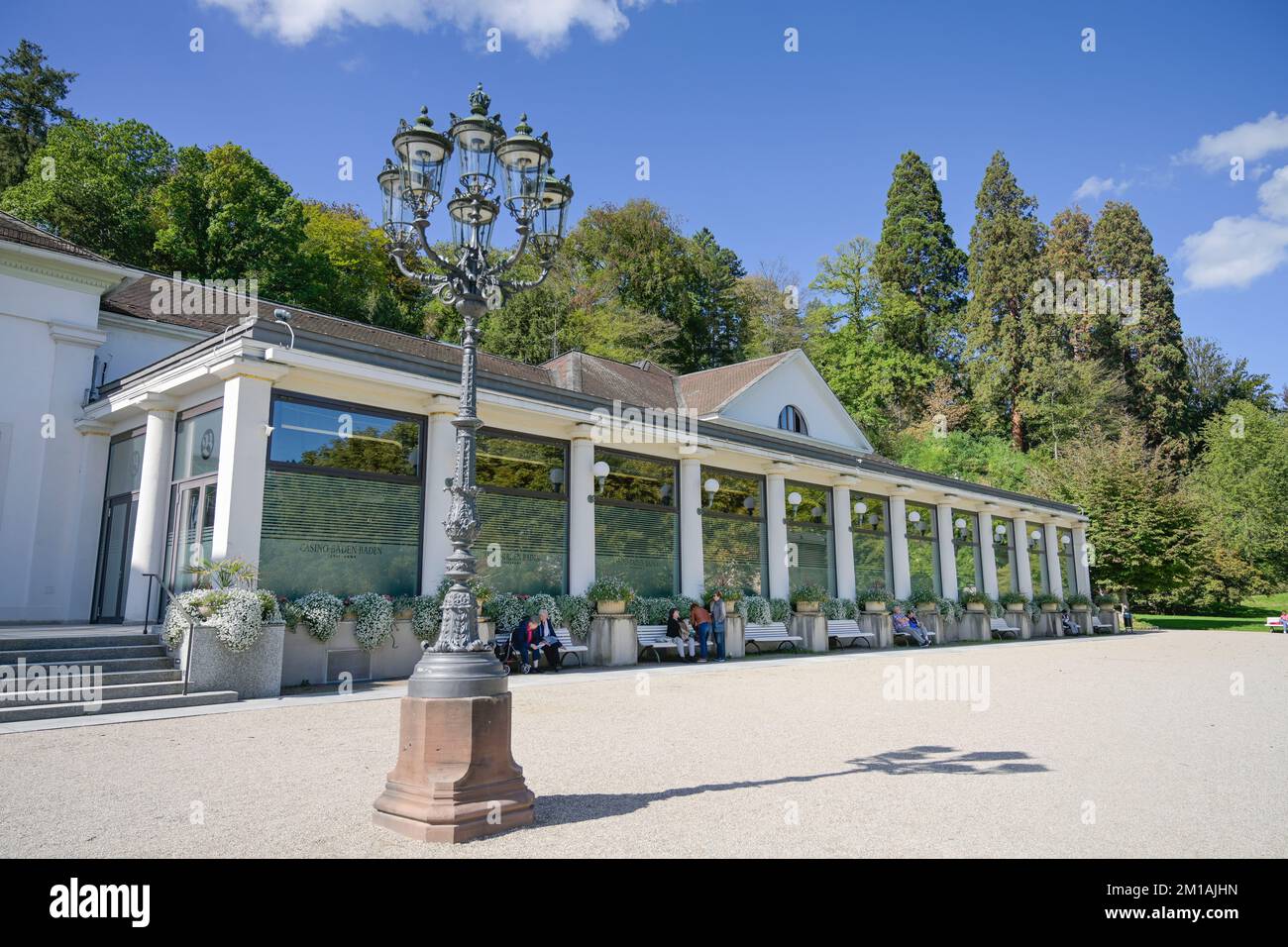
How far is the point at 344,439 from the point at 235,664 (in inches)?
163

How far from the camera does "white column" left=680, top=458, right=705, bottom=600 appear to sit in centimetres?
1836

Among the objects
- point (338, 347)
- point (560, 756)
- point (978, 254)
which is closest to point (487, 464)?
point (338, 347)

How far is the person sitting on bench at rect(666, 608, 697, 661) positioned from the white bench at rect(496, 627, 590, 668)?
2140 millimetres

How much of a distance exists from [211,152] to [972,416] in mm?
43294

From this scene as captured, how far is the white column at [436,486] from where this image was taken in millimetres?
13672

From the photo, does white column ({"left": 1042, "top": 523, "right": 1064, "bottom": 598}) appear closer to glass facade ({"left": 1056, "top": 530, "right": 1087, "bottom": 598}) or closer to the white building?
glass facade ({"left": 1056, "top": 530, "right": 1087, "bottom": 598})

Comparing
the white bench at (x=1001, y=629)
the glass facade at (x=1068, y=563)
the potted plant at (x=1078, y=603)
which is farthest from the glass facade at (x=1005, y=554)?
the glass facade at (x=1068, y=563)

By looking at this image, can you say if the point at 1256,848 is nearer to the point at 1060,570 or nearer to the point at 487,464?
Answer: the point at 487,464

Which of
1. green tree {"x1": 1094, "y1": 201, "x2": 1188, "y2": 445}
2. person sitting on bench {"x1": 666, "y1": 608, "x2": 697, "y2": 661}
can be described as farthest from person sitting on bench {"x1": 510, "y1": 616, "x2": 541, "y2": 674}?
green tree {"x1": 1094, "y1": 201, "x2": 1188, "y2": 445}

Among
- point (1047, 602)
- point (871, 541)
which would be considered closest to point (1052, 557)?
point (1047, 602)

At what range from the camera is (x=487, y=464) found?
49.6 ft

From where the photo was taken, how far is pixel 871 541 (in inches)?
936

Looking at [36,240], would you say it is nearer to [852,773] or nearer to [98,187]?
[852,773]
